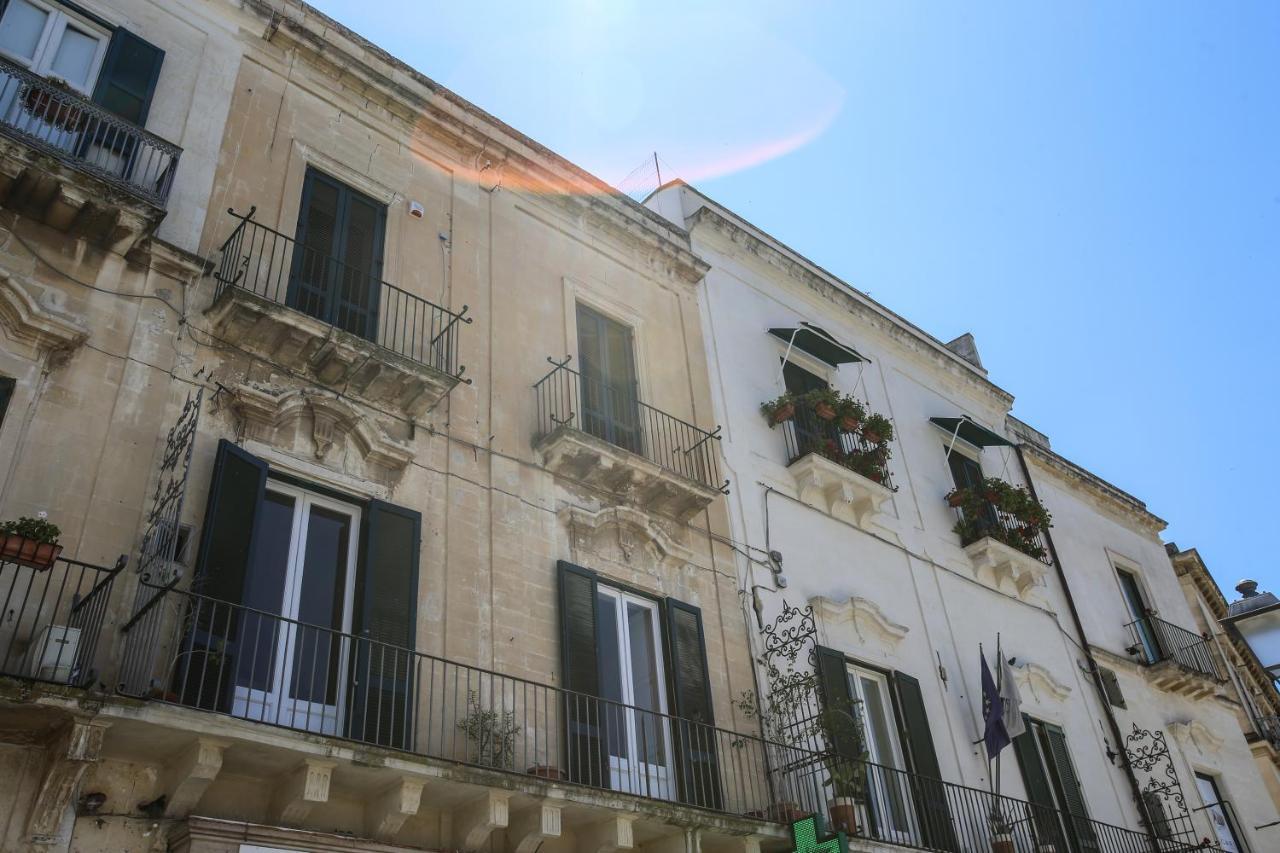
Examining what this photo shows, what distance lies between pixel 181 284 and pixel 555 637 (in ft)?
15.5

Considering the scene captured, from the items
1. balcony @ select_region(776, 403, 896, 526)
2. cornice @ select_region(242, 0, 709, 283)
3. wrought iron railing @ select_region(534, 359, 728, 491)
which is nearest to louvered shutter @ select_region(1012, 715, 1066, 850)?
balcony @ select_region(776, 403, 896, 526)

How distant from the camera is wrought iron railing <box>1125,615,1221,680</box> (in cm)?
2025

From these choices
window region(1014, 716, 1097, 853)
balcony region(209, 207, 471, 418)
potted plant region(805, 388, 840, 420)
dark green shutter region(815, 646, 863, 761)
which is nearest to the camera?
balcony region(209, 207, 471, 418)

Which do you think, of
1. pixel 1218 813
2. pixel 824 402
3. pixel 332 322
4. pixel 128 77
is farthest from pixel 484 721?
pixel 1218 813

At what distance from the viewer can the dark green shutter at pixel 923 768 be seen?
516 inches

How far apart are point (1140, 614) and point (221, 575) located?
59.4 feet

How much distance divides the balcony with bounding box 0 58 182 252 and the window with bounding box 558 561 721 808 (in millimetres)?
5129

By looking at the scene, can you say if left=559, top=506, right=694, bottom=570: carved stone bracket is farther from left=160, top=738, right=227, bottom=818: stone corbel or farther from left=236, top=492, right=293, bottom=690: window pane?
left=160, top=738, right=227, bottom=818: stone corbel

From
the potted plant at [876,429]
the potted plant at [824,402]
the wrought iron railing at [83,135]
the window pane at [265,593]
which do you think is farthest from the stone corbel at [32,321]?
the potted plant at [876,429]

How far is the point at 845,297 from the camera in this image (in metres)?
18.7

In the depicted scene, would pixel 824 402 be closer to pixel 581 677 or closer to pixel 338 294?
pixel 581 677

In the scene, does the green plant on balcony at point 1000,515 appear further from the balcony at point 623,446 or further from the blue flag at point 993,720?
the balcony at point 623,446

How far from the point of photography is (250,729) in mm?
7711

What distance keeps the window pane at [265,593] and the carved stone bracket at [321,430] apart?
0.57 meters
